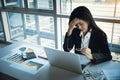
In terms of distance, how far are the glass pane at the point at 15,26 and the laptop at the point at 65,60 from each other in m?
1.62

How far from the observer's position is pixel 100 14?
6.70 feet

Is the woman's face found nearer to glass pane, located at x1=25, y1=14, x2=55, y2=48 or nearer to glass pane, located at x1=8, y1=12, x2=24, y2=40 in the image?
glass pane, located at x1=25, y1=14, x2=55, y2=48

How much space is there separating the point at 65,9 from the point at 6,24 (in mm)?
1280

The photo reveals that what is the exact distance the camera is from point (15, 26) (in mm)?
3041

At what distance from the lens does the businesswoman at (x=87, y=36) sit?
1.55 meters

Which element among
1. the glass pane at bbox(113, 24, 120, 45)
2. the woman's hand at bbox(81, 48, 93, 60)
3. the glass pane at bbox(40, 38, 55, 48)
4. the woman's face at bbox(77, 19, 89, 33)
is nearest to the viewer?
the woman's hand at bbox(81, 48, 93, 60)

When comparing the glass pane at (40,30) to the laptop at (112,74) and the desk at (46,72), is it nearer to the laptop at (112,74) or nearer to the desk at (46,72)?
the desk at (46,72)

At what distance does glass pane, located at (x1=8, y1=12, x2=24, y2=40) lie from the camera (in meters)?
2.92

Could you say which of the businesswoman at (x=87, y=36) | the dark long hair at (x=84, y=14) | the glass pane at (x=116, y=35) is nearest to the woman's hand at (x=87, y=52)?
the businesswoman at (x=87, y=36)

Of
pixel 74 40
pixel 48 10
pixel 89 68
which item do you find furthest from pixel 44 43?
pixel 89 68

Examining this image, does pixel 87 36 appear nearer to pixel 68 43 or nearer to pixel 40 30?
pixel 68 43

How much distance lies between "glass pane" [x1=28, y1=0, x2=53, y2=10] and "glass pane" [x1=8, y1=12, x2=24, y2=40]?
1.51 ft

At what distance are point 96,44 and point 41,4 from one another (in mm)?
1181

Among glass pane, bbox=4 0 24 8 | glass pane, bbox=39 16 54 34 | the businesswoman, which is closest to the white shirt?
the businesswoman
